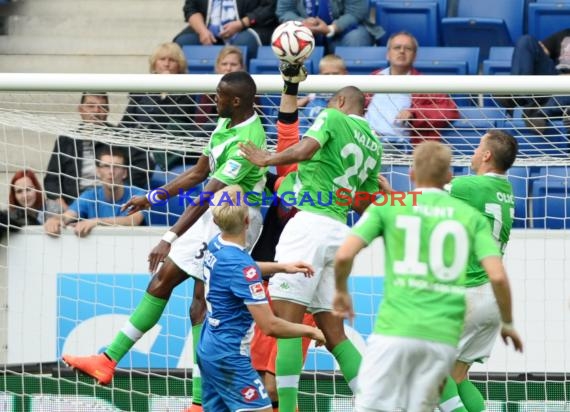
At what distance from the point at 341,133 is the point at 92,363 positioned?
2.00 m

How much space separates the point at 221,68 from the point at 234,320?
359 cm

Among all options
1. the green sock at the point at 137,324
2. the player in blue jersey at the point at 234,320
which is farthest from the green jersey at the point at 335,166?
the green sock at the point at 137,324

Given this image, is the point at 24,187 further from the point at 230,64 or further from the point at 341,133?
the point at 341,133

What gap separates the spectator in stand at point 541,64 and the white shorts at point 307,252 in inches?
92.0

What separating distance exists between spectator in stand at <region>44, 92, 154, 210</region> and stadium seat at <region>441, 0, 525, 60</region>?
307 cm

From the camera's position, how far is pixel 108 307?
379 inches

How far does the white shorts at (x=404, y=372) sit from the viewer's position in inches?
257

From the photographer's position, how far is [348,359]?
7.99m

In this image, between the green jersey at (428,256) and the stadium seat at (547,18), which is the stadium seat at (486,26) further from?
the green jersey at (428,256)

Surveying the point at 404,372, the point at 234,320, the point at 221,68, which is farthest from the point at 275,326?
the point at 221,68

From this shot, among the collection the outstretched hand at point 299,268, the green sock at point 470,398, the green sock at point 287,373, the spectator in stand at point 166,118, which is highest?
the spectator in stand at point 166,118

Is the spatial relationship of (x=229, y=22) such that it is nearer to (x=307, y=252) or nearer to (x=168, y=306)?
(x=168, y=306)

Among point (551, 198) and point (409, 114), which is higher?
point (409, 114)

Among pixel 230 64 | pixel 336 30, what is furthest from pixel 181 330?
pixel 336 30
